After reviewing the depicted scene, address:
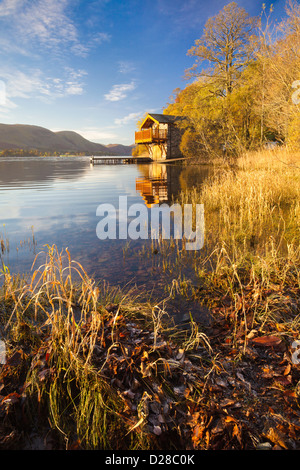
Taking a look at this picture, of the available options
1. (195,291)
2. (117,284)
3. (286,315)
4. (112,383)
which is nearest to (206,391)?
(112,383)

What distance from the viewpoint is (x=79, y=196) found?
16.5m

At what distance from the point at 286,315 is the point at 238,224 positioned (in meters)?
4.64

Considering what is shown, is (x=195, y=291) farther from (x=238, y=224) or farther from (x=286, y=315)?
(x=238, y=224)

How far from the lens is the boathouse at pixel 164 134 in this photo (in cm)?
4066

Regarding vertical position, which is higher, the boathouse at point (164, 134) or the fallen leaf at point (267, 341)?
the boathouse at point (164, 134)

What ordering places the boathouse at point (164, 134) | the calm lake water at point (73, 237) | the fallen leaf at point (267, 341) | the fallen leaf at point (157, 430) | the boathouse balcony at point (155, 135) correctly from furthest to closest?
the boathouse balcony at point (155, 135)
the boathouse at point (164, 134)
the calm lake water at point (73, 237)
the fallen leaf at point (267, 341)
the fallen leaf at point (157, 430)

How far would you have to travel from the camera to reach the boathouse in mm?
40656

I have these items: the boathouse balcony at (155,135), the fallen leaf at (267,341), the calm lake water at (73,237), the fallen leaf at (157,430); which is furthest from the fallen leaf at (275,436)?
the boathouse balcony at (155,135)

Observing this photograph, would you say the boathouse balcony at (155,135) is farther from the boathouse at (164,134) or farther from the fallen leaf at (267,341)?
the fallen leaf at (267,341)

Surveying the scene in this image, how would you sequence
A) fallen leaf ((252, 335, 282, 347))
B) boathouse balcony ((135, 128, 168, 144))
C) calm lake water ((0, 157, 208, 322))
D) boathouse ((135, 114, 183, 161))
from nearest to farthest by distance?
fallen leaf ((252, 335, 282, 347)) < calm lake water ((0, 157, 208, 322)) < boathouse ((135, 114, 183, 161)) < boathouse balcony ((135, 128, 168, 144))

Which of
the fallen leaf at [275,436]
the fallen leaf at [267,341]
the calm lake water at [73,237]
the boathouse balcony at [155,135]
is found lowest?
the fallen leaf at [275,436]

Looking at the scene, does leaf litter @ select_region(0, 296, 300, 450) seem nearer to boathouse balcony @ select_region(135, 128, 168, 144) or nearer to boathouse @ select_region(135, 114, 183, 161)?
boathouse @ select_region(135, 114, 183, 161)

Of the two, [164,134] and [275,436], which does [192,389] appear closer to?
[275,436]

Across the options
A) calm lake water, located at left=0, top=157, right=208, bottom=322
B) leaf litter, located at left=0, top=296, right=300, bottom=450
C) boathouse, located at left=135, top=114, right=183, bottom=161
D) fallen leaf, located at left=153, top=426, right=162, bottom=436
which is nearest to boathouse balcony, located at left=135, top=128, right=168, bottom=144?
boathouse, located at left=135, top=114, right=183, bottom=161
